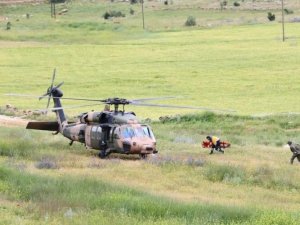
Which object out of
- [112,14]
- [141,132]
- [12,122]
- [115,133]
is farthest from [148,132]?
[112,14]

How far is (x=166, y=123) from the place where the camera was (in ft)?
130

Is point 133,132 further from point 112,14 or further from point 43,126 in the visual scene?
point 112,14

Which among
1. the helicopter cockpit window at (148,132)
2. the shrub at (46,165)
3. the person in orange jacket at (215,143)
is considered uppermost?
the helicopter cockpit window at (148,132)

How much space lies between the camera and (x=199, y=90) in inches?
2057

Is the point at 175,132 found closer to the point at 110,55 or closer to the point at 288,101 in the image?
the point at 288,101

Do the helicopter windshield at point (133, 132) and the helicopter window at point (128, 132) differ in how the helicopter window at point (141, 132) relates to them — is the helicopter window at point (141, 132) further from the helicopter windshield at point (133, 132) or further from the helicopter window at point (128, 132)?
the helicopter window at point (128, 132)

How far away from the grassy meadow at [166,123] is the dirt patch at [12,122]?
3.13 metres

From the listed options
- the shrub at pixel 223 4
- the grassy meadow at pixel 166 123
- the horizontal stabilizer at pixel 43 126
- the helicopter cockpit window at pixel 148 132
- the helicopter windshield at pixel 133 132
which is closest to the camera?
the grassy meadow at pixel 166 123

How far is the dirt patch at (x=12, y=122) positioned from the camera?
119 ft

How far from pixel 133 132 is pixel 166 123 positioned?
45.6ft

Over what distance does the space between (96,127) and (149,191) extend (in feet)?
26.3

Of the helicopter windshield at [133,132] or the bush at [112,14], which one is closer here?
the helicopter windshield at [133,132]

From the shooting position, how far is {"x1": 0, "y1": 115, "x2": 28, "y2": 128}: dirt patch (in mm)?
36200

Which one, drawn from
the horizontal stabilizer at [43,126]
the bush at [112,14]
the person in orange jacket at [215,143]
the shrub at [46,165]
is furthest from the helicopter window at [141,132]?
the bush at [112,14]
